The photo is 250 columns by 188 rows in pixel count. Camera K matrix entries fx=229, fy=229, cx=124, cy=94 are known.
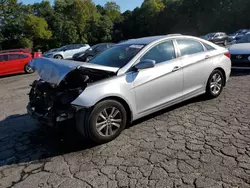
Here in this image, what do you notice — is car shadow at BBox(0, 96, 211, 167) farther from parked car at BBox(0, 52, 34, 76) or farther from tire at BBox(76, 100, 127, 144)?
parked car at BBox(0, 52, 34, 76)

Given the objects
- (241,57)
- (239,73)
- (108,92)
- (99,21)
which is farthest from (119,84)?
(99,21)

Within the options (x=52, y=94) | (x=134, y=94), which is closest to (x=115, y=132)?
(x=134, y=94)

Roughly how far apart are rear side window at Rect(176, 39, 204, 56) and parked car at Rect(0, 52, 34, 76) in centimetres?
1127

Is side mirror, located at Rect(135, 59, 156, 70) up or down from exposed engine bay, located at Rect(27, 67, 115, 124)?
up

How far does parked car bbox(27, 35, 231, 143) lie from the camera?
11.5 feet

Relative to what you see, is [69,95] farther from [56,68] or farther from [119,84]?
[119,84]

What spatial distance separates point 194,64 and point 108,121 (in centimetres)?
224

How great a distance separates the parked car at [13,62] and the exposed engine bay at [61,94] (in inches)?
418

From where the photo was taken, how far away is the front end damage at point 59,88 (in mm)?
3461

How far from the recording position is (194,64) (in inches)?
185

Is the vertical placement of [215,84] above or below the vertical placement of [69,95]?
below

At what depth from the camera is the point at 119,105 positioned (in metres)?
3.73

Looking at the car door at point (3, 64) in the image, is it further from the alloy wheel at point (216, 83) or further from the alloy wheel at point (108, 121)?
the alloy wheel at point (216, 83)

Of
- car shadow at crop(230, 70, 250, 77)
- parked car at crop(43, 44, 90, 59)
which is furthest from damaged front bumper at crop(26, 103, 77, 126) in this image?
parked car at crop(43, 44, 90, 59)
